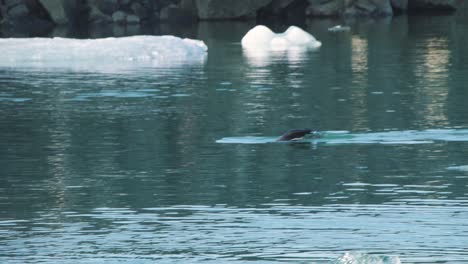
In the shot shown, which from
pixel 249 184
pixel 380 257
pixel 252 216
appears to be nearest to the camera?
pixel 380 257

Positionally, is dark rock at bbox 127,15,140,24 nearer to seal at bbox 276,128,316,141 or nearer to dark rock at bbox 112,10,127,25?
dark rock at bbox 112,10,127,25

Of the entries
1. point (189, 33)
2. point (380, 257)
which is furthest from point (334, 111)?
point (189, 33)

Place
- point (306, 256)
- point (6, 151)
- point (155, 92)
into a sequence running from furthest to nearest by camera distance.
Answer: point (155, 92) → point (6, 151) → point (306, 256)

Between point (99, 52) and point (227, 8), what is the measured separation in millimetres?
30377

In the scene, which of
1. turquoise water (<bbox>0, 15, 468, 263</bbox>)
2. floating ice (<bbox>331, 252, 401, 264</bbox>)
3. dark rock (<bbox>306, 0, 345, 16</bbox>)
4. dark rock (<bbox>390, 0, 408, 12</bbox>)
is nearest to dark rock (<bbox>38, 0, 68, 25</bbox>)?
dark rock (<bbox>306, 0, 345, 16</bbox>)

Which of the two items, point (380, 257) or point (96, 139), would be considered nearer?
point (380, 257)

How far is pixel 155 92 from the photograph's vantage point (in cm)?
2595

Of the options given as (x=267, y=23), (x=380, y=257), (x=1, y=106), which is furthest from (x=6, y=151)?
(x=267, y=23)

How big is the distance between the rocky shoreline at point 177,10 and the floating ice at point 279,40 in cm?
2295

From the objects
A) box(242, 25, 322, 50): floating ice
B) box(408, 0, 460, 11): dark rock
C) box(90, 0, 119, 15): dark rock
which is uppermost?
box(90, 0, 119, 15): dark rock

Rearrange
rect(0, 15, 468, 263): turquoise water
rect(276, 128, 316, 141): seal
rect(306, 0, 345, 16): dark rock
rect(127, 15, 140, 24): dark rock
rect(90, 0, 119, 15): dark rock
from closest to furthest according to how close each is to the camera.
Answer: rect(0, 15, 468, 263): turquoise water → rect(276, 128, 316, 141): seal → rect(127, 15, 140, 24): dark rock → rect(306, 0, 345, 16): dark rock → rect(90, 0, 119, 15): dark rock

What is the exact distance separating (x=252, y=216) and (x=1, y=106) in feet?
40.8

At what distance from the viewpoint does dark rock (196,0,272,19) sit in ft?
212

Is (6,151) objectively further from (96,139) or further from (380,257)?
(380,257)
